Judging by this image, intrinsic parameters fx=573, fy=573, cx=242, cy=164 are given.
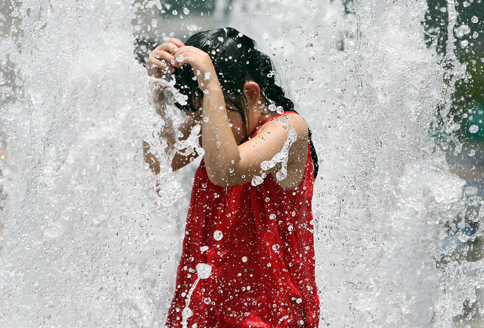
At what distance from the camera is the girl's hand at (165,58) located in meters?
1.65

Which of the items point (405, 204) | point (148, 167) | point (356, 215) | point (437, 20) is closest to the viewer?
point (148, 167)

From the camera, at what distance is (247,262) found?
163 cm

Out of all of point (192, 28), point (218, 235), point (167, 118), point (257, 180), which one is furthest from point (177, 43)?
point (192, 28)

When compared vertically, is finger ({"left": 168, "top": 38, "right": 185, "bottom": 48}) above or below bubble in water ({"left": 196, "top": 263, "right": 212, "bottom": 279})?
above

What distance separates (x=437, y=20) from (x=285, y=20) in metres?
4.61

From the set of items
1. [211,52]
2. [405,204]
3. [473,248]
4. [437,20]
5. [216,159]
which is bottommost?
[473,248]

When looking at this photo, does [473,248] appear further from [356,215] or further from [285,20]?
[356,215]

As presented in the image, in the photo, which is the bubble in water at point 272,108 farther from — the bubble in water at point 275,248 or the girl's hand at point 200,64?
the bubble in water at point 275,248

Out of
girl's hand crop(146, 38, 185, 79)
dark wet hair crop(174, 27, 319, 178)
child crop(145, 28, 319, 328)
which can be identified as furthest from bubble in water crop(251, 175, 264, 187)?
girl's hand crop(146, 38, 185, 79)

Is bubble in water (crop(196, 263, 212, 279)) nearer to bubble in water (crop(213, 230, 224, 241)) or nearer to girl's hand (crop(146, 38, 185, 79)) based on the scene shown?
bubble in water (crop(213, 230, 224, 241))

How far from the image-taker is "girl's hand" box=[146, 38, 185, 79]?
165cm

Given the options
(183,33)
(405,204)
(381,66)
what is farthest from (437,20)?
(405,204)

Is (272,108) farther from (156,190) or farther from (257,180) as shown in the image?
(156,190)

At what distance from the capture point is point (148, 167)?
202cm
